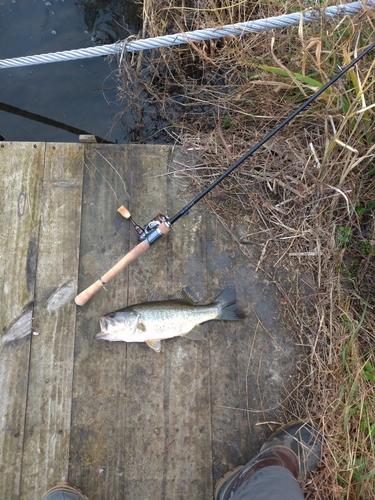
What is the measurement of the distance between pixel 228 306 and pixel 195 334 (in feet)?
1.16

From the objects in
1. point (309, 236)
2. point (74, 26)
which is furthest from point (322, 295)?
point (74, 26)

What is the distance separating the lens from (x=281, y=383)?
2924 mm

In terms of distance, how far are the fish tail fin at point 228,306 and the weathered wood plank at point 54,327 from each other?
122 centimetres

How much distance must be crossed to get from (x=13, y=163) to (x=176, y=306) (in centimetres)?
196

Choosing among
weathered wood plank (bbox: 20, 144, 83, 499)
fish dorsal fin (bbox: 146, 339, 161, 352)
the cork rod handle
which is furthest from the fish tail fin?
weathered wood plank (bbox: 20, 144, 83, 499)

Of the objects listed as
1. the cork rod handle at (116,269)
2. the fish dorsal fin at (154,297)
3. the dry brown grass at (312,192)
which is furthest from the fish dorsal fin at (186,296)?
the dry brown grass at (312,192)

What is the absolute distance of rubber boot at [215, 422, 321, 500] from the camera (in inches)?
101

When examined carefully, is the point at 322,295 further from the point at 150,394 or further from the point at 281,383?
the point at 150,394

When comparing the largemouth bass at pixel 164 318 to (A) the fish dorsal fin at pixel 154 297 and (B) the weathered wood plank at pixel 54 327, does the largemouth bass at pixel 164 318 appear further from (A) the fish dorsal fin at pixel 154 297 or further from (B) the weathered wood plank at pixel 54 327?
(B) the weathered wood plank at pixel 54 327

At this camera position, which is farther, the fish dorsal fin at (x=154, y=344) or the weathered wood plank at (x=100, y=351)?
the fish dorsal fin at (x=154, y=344)

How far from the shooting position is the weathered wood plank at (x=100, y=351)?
2.69m

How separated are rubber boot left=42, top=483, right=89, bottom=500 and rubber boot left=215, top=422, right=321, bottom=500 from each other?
1.02 metres

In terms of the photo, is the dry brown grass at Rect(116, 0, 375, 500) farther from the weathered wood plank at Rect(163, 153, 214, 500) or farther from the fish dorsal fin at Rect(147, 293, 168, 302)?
the fish dorsal fin at Rect(147, 293, 168, 302)

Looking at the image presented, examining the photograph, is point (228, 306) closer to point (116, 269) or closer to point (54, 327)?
point (116, 269)
